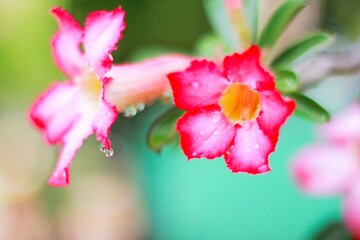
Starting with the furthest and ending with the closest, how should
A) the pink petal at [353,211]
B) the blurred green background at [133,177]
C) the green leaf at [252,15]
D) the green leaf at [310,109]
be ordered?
the blurred green background at [133,177]
the pink petal at [353,211]
the green leaf at [252,15]
the green leaf at [310,109]

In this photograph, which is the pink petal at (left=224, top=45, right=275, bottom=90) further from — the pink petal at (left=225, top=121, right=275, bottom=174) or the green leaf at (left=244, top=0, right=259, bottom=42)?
the green leaf at (left=244, top=0, right=259, bottom=42)

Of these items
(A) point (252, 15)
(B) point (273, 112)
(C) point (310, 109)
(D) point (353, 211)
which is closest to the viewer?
(B) point (273, 112)

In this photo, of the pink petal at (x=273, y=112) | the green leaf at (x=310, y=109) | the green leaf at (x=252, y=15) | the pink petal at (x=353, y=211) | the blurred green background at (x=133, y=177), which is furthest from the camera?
the blurred green background at (x=133, y=177)

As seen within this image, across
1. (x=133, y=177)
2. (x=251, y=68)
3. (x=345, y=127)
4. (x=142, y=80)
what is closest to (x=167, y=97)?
(x=142, y=80)

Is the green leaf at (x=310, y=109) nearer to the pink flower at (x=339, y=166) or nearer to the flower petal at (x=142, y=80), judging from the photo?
the flower petal at (x=142, y=80)

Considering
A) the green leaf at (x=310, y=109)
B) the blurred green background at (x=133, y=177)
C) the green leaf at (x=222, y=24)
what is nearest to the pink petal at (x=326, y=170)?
the blurred green background at (x=133, y=177)

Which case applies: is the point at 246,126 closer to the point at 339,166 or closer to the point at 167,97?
the point at 167,97

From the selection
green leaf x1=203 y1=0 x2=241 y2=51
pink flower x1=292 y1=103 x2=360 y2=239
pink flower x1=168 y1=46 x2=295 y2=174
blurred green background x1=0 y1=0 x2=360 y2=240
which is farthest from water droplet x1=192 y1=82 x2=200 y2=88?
blurred green background x1=0 y1=0 x2=360 y2=240
